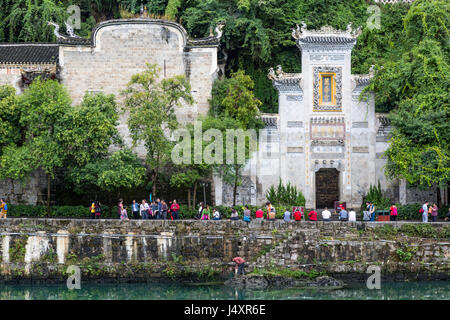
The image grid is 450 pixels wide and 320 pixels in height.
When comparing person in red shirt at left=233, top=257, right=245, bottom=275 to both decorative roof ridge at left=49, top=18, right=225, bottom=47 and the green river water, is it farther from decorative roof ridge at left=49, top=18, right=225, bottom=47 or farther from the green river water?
decorative roof ridge at left=49, top=18, right=225, bottom=47

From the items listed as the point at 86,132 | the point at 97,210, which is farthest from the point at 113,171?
the point at 86,132

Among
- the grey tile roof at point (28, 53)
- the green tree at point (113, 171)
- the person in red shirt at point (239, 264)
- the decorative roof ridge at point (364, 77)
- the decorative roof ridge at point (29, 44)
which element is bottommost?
the person in red shirt at point (239, 264)

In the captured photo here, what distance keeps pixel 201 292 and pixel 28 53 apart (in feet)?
52.0

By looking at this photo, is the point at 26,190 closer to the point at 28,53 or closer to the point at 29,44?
the point at 28,53

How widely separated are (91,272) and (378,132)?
1445cm

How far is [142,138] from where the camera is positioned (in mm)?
32656

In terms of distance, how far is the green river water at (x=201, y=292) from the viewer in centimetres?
2709

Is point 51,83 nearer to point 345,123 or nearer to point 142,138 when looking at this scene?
point 142,138

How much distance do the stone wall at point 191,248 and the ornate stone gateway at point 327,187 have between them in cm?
616

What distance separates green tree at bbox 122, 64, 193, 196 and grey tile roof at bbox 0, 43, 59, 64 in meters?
5.18

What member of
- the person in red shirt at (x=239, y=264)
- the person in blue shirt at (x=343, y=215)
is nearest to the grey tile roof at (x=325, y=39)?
the person in blue shirt at (x=343, y=215)

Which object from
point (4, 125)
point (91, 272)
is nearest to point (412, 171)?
point (91, 272)

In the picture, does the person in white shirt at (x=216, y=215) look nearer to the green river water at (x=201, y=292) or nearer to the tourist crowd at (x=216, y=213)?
the tourist crowd at (x=216, y=213)

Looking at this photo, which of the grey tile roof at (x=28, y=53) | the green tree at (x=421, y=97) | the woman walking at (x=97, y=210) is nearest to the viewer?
the woman walking at (x=97, y=210)
